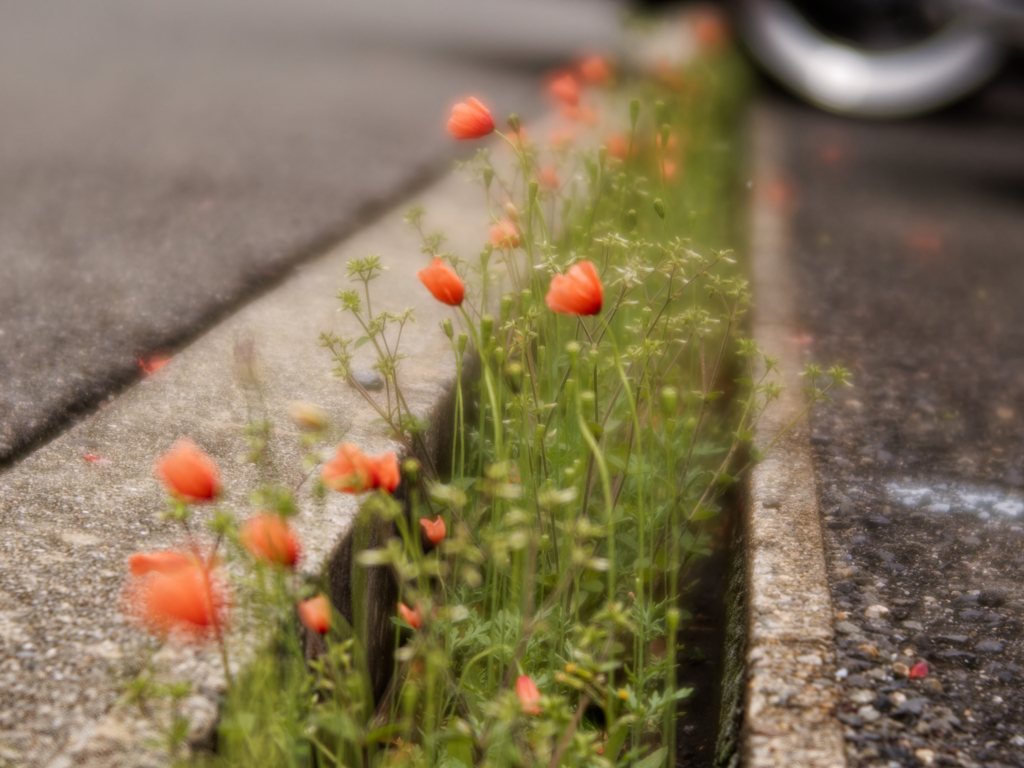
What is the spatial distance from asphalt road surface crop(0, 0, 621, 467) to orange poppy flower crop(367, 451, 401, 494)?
0.72 meters

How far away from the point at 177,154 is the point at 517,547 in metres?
2.54

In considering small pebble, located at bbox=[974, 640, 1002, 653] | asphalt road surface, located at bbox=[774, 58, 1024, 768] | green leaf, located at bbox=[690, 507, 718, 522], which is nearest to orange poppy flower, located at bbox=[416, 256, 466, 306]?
green leaf, located at bbox=[690, 507, 718, 522]

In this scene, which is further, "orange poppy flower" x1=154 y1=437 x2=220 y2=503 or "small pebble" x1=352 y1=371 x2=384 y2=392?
"small pebble" x1=352 y1=371 x2=384 y2=392

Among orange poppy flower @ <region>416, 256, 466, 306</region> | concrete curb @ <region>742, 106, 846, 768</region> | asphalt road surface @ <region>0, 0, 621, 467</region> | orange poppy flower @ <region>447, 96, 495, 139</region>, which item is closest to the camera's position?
concrete curb @ <region>742, 106, 846, 768</region>

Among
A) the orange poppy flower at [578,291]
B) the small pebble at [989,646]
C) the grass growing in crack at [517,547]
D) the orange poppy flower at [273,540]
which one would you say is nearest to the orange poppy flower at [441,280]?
the grass growing in crack at [517,547]

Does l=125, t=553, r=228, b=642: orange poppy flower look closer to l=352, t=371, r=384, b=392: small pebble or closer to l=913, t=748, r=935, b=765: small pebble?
l=352, t=371, r=384, b=392: small pebble

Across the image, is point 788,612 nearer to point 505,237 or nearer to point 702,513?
point 702,513

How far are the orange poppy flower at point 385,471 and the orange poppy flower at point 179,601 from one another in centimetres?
19

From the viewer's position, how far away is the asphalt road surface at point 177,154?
185cm

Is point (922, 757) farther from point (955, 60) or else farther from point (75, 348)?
point (955, 60)

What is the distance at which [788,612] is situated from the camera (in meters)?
1.23

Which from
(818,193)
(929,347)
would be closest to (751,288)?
(929,347)

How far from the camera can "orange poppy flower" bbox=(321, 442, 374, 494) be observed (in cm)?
101

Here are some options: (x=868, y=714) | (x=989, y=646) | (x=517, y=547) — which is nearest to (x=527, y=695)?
(x=517, y=547)
